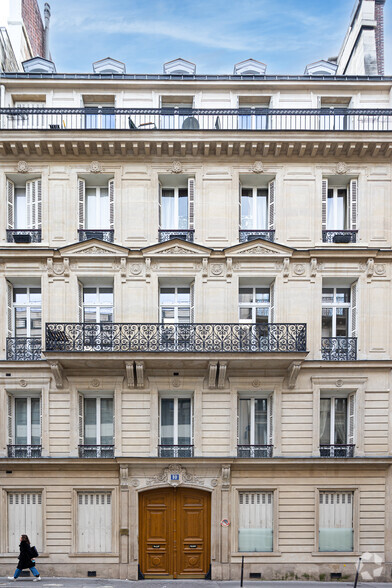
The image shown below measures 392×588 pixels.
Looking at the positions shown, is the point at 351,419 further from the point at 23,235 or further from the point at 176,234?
the point at 23,235

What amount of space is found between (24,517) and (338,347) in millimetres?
11049

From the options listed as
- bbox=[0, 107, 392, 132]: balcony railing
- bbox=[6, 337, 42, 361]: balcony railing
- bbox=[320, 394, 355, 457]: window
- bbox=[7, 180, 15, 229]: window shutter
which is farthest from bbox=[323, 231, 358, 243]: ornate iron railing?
bbox=[7, 180, 15, 229]: window shutter

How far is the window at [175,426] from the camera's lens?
51.8 ft

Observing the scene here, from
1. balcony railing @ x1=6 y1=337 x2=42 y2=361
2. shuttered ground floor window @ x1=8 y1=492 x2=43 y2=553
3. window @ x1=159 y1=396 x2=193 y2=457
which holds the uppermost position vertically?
balcony railing @ x1=6 y1=337 x2=42 y2=361

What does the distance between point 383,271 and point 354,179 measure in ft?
10.3

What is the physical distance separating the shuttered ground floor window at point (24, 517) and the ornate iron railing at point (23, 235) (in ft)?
25.8

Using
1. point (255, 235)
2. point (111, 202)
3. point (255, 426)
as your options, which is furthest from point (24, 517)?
point (255, 235)

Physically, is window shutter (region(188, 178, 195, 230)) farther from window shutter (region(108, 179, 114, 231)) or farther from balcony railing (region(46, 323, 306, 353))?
balcony railing (region(46, 323, 306, 353))

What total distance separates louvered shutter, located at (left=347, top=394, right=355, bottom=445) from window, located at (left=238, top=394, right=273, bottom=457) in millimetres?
2466

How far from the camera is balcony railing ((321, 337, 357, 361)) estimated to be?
16.0 m

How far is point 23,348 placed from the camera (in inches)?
629

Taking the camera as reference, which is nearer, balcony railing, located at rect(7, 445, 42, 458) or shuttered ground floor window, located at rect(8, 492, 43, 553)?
shuttered ground floor window, located at rect(8, 492, 43, 553)

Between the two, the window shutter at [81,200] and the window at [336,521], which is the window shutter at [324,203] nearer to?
the window shutter at [81,200]

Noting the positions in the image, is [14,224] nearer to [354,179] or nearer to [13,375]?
[13,375]
